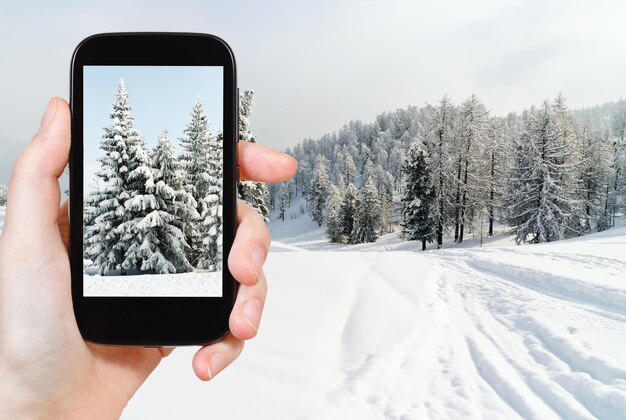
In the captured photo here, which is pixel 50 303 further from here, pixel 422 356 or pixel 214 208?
pixel 422 356

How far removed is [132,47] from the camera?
2.25 metres

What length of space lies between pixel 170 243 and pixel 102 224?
0.35 meters

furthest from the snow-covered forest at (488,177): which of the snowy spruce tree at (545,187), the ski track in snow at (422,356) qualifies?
the ski track in snow at (422,356)

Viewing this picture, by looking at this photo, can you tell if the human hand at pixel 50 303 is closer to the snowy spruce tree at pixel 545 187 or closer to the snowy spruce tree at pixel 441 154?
the snowy spruce tree at pixel 441 154

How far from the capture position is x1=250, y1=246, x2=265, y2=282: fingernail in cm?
229

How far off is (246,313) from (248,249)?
333 mm

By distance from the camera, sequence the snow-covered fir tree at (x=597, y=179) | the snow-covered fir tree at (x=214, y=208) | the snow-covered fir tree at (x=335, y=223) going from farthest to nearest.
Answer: the snow-covered fir tree at (x=335, y=223) < the snow-covered fir tree at (x=597, y=179) < the snow-covered fir tree at (x=214, y=208)

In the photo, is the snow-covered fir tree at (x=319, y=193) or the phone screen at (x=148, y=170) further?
the snow-covered fir tree at (x=319, y=193)

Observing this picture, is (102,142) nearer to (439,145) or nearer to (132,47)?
(132,47)

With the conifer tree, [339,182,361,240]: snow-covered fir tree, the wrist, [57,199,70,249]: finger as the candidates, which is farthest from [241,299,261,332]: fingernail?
[339,182,361,240]: snow-covered fir tree

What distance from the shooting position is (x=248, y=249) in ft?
7.59

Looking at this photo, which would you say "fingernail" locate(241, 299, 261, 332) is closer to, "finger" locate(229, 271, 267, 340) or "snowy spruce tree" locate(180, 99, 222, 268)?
"finger" locate(229, 271, 267, 340)

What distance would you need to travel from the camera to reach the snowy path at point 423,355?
4730 mm

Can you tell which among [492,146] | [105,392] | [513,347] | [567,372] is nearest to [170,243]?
[105,392]
